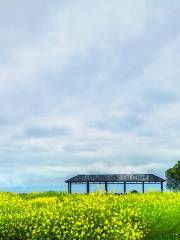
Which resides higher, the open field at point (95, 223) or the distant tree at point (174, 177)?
the distant tree at point (174, 177)

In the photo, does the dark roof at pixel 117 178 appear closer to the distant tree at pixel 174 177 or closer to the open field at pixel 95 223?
the distant tree at pixel 174 177

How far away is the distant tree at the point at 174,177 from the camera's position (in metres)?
64.9

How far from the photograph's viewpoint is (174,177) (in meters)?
65.4

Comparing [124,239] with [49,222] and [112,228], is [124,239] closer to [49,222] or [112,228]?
[112,228]

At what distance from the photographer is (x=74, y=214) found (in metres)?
19.7

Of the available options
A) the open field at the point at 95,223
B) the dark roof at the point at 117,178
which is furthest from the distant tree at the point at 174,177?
the open field at the point at 95,223

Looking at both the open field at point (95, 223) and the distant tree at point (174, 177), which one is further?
the distant tree at point (174, 177)

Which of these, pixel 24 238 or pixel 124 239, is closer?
pixel 124 239

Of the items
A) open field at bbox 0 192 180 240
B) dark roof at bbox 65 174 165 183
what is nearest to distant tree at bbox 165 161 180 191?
dark roof at bbox 65 174 165 183

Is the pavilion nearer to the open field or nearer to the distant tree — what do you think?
the distant tree

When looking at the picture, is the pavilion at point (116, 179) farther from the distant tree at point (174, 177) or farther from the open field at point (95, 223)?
the open field at point (95, 223)

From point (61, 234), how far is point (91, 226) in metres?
1.23

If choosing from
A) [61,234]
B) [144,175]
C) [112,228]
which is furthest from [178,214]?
[144,175]

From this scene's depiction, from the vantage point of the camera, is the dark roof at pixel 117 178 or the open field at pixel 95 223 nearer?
the open field at pixel 95 223
